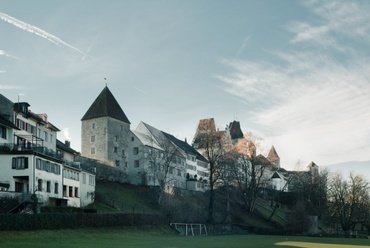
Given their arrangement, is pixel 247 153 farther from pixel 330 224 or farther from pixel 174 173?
pixel 330 224

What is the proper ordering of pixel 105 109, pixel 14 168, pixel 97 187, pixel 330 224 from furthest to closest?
1. pixel 330 224
2. pixel 105 109
3. pixel 97 187
4. pixel 14 168

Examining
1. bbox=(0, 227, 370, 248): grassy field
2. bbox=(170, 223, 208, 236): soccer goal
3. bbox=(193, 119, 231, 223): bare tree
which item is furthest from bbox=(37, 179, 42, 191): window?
bbox=(193, 119, 231, 223): bare tree

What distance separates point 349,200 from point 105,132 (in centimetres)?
5366

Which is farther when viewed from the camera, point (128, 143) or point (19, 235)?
point (128, 143)

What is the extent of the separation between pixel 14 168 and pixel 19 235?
16.5 metres

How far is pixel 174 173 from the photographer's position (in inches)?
4353

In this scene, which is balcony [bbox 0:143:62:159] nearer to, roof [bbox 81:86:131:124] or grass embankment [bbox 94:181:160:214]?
grass embankment [bbox 94:181:160:214]

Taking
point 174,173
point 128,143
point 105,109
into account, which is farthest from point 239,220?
point 105,109

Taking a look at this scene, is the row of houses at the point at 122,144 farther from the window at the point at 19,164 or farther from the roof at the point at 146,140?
the window at the point at 19,164

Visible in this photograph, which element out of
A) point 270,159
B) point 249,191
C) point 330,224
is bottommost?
point 330,224

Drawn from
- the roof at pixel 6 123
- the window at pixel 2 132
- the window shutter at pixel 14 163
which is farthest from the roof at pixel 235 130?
the window shutter at pixel 14 163

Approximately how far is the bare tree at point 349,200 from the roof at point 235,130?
71.7 metres

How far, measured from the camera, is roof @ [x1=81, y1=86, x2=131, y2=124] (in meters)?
99.8

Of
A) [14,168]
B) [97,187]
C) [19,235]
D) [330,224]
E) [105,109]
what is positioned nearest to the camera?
[19,235]
